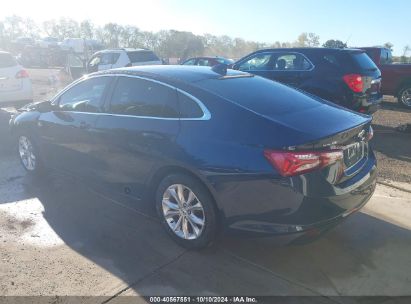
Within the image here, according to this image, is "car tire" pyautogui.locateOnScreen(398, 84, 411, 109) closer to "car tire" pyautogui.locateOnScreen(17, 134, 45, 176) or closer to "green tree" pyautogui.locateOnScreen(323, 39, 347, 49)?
"green tree" pyautogui.locateOnScreen(323, 39, 347, 49)

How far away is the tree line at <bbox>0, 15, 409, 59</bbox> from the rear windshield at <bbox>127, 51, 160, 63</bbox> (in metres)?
18.2

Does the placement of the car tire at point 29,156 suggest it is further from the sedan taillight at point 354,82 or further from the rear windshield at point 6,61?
the sedan taillight at point 354,82

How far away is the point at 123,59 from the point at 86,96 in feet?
35.2

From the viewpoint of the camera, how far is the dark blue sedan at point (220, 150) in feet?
10.0

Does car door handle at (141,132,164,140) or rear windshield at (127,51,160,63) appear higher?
rear windshield at (127,51,160,63)

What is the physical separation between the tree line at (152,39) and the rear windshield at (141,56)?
59.6 feet

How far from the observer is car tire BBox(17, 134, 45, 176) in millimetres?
5684

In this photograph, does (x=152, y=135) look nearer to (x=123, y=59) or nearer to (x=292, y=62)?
(x=292, y=62)

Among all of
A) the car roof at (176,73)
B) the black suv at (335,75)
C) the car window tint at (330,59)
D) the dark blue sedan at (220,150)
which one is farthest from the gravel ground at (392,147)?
the car roof at (176,73)

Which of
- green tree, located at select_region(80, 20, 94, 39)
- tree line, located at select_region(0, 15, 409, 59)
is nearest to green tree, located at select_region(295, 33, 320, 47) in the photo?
tree line, located at select_region(0, 15, 409, 59)

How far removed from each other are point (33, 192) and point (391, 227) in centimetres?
438

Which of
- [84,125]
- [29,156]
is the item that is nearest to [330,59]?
[84,125]

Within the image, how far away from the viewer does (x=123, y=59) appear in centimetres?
1494

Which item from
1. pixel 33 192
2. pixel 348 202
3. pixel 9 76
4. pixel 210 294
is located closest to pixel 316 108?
pixel 348 202
